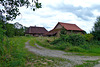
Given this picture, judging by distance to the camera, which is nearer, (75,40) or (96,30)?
(75,40)

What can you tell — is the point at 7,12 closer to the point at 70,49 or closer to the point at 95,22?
the point at 70,49

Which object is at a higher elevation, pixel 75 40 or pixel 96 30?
pixel 96 30

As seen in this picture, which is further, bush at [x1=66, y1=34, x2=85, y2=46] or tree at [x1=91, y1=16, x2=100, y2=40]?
tree at [x1=91, y1=16, x2=100, y2=40]

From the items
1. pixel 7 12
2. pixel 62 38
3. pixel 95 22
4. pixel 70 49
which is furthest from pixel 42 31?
pixel 7 12

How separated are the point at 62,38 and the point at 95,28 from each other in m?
9.66

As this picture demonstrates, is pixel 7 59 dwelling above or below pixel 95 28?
below

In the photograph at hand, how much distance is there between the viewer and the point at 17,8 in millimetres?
6262

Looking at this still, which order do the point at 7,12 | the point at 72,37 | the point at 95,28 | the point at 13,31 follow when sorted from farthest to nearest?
the point at 95,28, the point at 72,37, the point at 7,12, the point at 13,31

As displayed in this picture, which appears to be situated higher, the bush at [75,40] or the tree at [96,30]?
the tree at [96,30]

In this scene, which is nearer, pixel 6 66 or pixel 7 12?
pixel 6 66

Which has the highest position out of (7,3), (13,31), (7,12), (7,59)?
(7,3)

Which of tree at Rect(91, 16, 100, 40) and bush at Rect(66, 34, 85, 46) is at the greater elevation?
tree at Rect(91, 16, 100, 40)

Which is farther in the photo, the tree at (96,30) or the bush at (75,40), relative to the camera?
the tree at (96,30)

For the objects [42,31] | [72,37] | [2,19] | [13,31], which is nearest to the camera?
[13,31]
